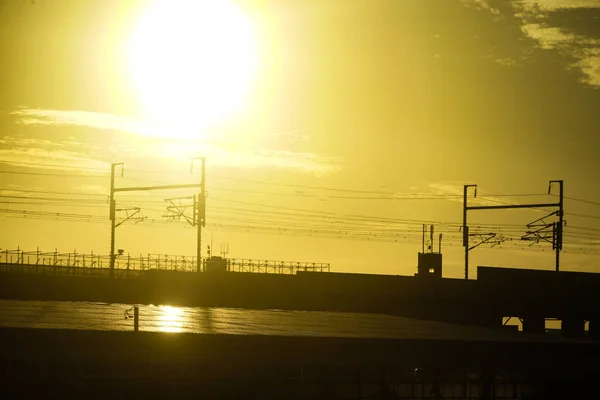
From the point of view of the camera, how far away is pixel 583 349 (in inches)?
1517

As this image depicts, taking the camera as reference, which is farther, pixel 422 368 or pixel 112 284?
pixel 112 284

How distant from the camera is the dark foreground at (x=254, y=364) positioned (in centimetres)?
2939

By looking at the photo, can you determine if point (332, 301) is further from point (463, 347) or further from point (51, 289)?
point (463, 347)

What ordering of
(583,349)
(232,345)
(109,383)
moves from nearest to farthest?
1. (109,383)
2. (232,345)
3. (583,349)

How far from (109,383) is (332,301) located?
155 feet

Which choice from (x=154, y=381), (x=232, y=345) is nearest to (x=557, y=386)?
(x=232, y=345)

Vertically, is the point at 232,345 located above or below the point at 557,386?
above

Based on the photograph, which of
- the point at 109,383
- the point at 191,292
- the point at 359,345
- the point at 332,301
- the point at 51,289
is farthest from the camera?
the point at 332,301

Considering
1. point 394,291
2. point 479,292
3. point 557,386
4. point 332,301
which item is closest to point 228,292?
point 332,301

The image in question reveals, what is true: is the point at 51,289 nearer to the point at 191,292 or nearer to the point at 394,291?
the point at 191,292

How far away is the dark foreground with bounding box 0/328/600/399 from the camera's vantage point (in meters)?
29.4

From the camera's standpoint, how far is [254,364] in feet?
105

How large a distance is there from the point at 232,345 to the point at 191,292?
Answer: 39326 millimetres

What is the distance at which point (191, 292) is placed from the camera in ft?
232
